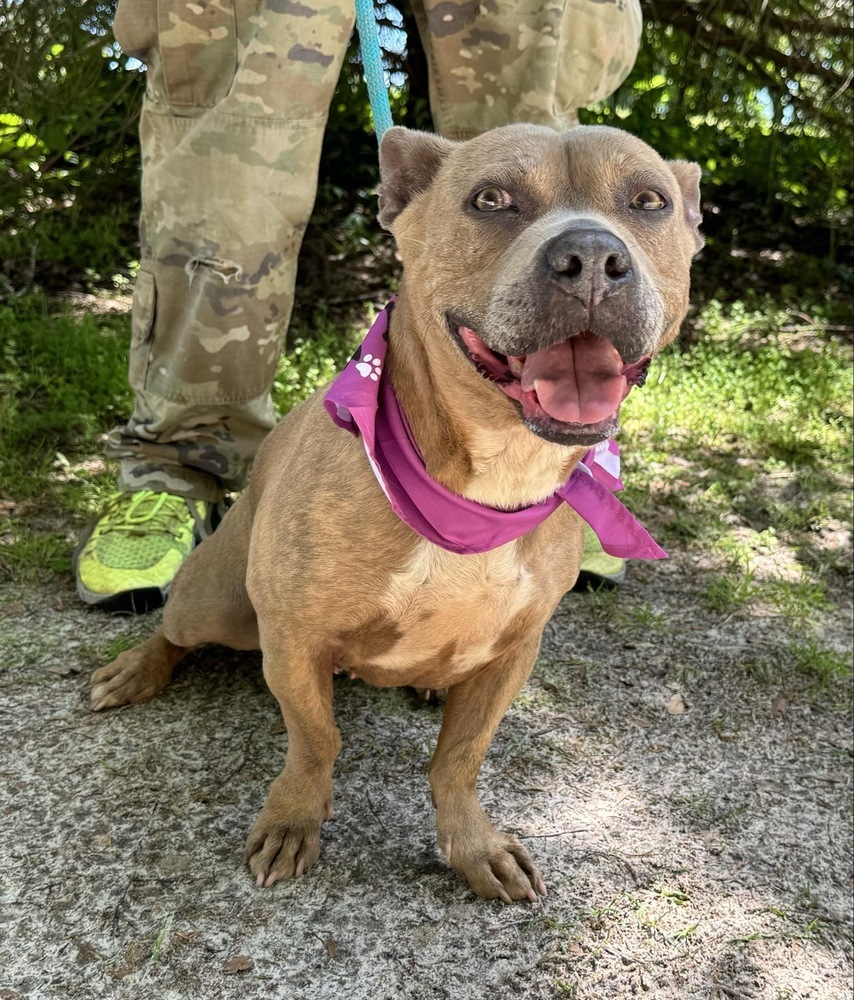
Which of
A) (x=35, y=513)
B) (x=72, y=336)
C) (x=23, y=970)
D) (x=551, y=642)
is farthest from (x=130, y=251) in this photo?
(x=23, y=970)

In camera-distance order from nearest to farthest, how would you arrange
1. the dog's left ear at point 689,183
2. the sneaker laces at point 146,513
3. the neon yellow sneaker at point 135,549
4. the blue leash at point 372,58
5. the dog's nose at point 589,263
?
the dog's nose at point 589,263 → the dog's left ear at point 689,183 → the blue leash at point 372,58 → the neon yellow sneaker at point 135,549 → the sneaker laces at point 146,513

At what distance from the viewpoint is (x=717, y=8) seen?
579 cm

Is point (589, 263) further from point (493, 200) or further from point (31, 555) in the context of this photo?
point (31, 555)

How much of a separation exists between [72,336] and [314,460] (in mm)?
3433

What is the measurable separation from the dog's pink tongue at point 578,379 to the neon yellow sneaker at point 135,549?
183 centimetres

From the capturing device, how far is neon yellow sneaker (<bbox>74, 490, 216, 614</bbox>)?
10.9 ft

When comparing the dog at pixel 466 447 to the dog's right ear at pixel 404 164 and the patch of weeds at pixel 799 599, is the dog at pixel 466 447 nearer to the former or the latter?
the dog's right ear at pixel 404 164

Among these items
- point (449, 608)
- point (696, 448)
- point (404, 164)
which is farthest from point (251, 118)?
point (696, 448)

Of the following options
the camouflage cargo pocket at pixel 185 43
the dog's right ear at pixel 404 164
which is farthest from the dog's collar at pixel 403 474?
the camouflage cargo pocket at pixel 185 43

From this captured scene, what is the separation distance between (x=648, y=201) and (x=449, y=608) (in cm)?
103

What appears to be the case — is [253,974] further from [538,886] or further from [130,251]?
[130,251]

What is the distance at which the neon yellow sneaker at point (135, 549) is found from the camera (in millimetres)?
3326

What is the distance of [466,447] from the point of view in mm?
2160

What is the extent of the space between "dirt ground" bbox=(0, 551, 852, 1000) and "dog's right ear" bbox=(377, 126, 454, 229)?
1.53 metres
